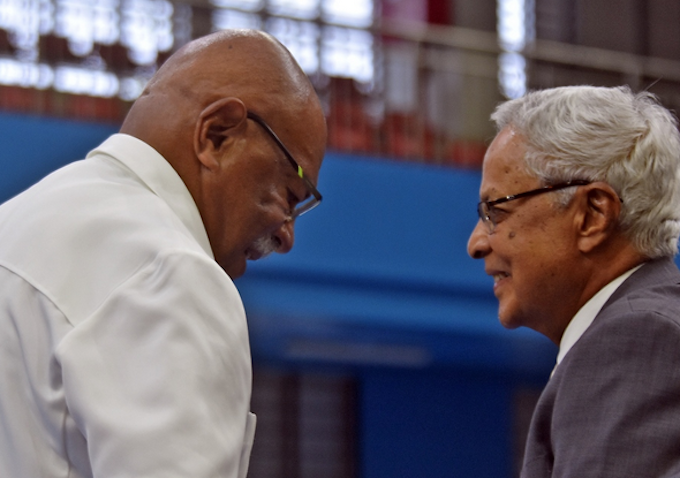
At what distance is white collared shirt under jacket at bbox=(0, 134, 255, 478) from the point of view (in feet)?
3.45

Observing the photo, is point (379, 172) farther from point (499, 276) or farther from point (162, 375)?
point (162, 375)

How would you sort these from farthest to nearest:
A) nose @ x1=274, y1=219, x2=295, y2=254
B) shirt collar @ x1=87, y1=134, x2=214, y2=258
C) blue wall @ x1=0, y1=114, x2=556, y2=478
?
blue wall @ x1=0, y1=114, x2=556, y2=478 < nose @ x1=274, y1=219, x2=295, y2=254 < shirt collar @ x1=87, y1=134, x2=214, y2=258

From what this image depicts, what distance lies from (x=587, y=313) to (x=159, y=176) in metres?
0.87

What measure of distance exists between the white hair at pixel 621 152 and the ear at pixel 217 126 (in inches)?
27.2

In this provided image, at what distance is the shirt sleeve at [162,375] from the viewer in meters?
1.04

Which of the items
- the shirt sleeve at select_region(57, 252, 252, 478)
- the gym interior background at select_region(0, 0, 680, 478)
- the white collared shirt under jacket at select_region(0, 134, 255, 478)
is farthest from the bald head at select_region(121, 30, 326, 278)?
the gym interior background at select_region(0, 0, 680, 478)

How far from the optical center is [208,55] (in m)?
1.55

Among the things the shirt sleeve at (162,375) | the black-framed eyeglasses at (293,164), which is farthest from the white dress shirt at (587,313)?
the shirt sleeve at (162,375)

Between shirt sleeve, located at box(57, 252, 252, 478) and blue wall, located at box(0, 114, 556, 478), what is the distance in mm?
4374

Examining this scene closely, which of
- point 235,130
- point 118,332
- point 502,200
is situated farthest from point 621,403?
point 118,332

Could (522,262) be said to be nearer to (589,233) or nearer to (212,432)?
(589,233)

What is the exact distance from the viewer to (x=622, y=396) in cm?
→ 155

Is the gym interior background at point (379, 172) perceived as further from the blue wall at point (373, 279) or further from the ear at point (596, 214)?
the ear at point (596, 214)

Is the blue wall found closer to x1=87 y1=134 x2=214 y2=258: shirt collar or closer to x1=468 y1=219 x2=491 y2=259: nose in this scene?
x1=468 y1=219 x2=491 y2=259: nose
